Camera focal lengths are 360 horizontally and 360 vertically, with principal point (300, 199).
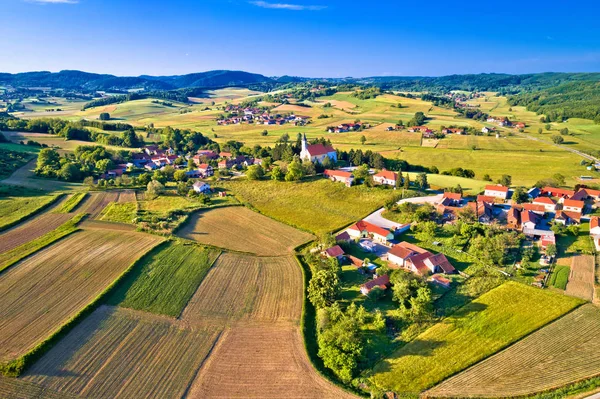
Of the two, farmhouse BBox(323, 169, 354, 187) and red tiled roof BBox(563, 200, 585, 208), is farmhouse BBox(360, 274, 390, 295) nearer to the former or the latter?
farmhouse BBox(323, 169, 354, 187)

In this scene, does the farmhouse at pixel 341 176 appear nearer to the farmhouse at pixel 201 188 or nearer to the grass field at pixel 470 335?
the farmhouse at pixel 201 188

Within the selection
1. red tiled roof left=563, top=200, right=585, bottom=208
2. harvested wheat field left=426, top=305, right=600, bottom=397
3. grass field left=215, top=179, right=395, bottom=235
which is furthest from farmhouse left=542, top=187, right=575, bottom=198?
harvested wheat field left=426, top=305, right=600, bottom=397

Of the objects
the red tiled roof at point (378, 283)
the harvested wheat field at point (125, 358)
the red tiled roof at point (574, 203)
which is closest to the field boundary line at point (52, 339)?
the harvested wheat field at point (125, 358)

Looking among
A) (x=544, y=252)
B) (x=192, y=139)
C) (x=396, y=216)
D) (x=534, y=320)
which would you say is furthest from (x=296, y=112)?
(x=534, y=320)

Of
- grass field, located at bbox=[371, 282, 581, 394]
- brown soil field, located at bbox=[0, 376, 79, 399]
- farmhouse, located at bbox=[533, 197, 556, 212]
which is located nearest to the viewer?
brown soil field, located at bbox=[0, 376, 79, 399]

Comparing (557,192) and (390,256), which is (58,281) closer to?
(390,256)
